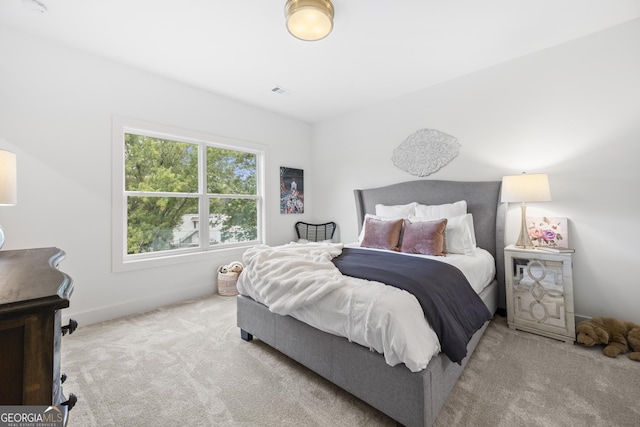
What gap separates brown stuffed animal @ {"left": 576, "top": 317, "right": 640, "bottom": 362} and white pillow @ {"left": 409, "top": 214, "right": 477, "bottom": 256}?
0.97 meters

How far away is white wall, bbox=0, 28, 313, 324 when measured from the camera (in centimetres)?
226

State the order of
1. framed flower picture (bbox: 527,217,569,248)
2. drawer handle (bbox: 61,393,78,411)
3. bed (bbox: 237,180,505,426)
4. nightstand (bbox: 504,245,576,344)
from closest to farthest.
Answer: drawer handle (bbox: 61,393,78,411)
bed (bbox: 237,180,505,426)
nightstand (bbox: 504,245,576,344)
framed flower picture (bbox: 527,217,569,248)

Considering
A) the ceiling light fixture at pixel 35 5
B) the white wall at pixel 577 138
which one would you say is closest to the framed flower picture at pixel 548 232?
the white wall at pixel 577 138

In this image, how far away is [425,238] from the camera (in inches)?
99.7

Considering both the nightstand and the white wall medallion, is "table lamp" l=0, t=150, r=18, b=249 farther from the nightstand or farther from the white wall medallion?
the nightstand

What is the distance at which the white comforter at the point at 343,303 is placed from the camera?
128cm

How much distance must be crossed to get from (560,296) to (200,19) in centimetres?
377

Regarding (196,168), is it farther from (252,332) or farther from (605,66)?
(605,66)

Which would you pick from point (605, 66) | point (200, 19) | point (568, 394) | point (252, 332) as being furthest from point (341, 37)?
point (568, 394)

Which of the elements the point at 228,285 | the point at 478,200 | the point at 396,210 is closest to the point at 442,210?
the point at 478,200

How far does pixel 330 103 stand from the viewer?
3.87 meters

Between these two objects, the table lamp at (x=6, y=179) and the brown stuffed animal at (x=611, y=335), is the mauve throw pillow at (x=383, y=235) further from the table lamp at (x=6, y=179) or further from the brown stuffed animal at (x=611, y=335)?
the table lamp at (x=6, y=179)

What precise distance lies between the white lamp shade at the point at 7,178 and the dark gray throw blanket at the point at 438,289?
Result: 2.05 metres

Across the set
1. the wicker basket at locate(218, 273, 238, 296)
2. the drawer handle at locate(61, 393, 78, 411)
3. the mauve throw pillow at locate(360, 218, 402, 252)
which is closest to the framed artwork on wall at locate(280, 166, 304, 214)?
the wicker basket at locate(218, 273, 238, 296)
